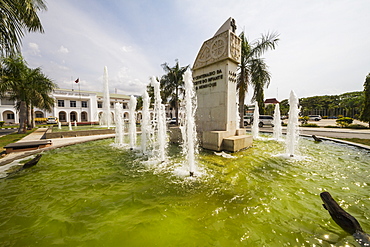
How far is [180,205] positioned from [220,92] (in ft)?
20.2

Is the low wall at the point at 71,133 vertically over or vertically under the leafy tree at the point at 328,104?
under

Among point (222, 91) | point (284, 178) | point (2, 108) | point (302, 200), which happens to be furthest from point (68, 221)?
point (2, 108)

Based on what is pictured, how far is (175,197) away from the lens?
125 inches

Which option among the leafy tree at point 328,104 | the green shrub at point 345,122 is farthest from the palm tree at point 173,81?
the leafy tree at point 328,104

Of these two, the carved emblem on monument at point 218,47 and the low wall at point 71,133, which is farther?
the low wall at point 71,133

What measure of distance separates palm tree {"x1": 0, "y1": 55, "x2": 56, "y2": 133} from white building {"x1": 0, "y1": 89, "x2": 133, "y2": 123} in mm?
22888

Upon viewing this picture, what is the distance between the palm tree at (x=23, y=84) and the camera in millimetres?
13328

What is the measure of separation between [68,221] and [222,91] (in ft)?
24.0

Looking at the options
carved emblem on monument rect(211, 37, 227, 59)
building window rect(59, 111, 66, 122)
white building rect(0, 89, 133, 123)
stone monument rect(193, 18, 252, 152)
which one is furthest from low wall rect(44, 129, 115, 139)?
building window rect(59, 111, 66, 122)

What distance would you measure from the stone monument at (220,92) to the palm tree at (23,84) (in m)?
14.9

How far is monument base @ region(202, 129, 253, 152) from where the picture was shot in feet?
22.2

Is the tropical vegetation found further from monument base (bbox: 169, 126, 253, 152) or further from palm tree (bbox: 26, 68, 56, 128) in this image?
palm tree (bbox: 26, 68, 56, 128)

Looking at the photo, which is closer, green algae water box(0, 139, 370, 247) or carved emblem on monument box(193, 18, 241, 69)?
green algae water box(0, 139, 370, 247)

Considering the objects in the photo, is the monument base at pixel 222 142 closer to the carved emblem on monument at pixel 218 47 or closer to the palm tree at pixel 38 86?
the carved emblem on monument at pixel 218 47
